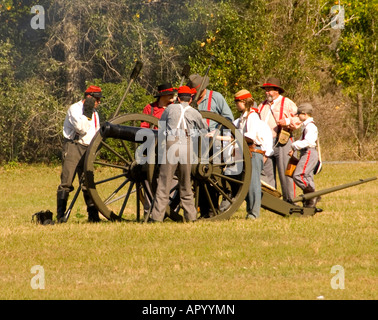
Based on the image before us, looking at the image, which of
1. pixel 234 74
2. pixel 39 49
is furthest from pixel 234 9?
pixel 39 49

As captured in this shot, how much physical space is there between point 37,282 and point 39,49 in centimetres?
1611

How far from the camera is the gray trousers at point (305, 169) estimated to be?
38.6 ft

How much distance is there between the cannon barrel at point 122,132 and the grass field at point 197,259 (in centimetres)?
101

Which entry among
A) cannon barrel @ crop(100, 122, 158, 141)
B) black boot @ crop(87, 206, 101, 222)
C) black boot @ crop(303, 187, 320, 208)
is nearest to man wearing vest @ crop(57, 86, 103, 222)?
black boot @ crop(87, 206, 101, 222)

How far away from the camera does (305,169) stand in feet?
38.6

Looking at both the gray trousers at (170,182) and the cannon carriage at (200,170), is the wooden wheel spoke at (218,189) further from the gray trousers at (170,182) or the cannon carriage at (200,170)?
the gray trousers at (170,182)

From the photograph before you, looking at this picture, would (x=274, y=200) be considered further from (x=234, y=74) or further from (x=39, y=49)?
(x=39, y=49)

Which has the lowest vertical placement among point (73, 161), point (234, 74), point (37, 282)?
point (37, 282)

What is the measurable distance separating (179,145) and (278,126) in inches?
89.5

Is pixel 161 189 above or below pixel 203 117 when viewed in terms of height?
below

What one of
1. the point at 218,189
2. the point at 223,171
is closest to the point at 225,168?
the point at 223,171

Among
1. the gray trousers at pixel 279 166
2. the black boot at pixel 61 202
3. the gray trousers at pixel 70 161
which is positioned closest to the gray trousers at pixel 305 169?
the gray trousers at pixel 279 166

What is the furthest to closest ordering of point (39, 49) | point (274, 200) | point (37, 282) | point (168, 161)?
1. point (39, 49)
2. point (274, 200)
3. point (168, 161)
4. point (37, 282)

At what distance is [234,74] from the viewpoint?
2162 centimetres
